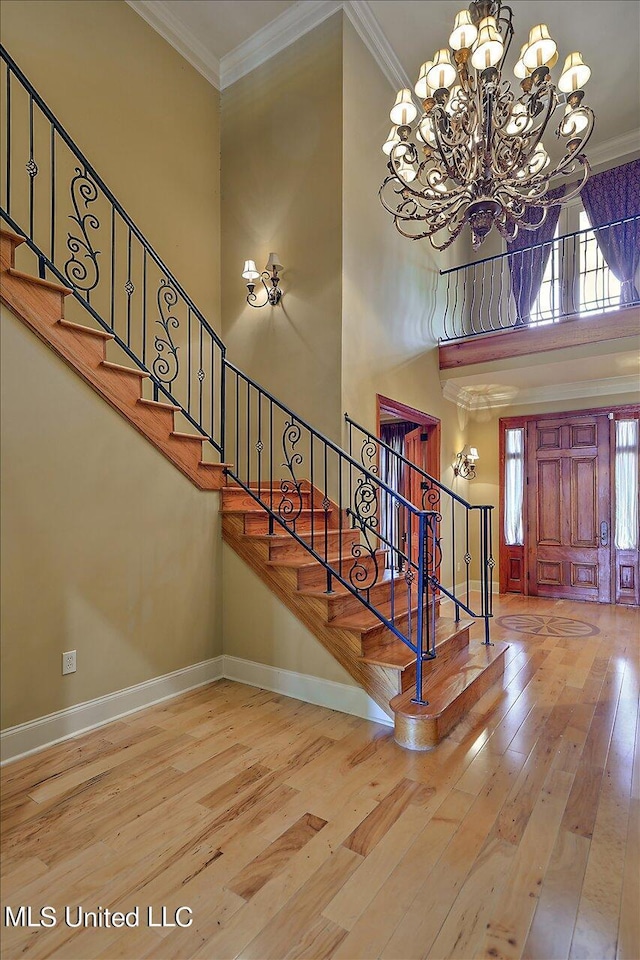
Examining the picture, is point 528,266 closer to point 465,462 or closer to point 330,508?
point 465,462

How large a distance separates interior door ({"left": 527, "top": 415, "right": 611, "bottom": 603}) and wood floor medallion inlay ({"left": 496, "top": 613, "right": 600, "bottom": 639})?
128 cm

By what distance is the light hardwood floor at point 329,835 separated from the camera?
4.92 feet

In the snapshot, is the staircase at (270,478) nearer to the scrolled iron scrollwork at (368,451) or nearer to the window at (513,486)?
the scrolled iron scrollwork at (368,451)

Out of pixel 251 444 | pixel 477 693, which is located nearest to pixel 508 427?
pixel 251 444

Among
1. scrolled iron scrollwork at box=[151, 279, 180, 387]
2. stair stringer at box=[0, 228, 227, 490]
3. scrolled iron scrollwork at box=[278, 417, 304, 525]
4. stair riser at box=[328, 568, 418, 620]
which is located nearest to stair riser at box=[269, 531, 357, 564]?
stair riser at box=[328, 568, 418, 620]

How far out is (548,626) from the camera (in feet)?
17.2

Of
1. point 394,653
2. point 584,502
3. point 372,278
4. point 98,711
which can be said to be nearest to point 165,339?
point 372,278

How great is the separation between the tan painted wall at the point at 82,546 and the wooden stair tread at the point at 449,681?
5.10 ft

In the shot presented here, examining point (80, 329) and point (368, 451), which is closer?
point (80, 329)

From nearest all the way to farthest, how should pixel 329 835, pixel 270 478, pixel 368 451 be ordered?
pixel 329 835
pixel 270 478
pixel 368 451

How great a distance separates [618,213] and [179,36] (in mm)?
5393

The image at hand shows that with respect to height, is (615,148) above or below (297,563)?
above

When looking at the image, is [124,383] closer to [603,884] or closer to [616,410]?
[603,884]

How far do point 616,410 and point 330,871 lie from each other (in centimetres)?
651
